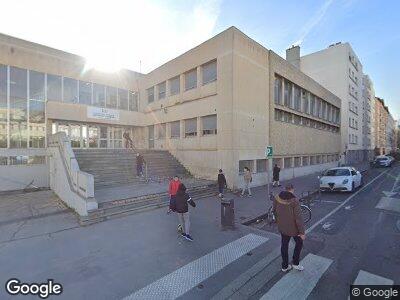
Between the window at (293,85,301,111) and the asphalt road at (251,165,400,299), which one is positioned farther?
the window at (293,85,301,111)

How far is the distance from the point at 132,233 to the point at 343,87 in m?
43.4

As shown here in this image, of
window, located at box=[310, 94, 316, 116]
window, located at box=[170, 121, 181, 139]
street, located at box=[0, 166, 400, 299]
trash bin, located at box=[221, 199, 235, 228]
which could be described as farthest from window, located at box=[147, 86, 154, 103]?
window, located at box=[310, 94, 316, 116]

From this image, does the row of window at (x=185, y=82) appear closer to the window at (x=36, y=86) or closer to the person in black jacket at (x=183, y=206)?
the window at (x=36, y=86)

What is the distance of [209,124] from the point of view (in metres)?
17.0

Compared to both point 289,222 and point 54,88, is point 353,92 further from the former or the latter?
point 289,222

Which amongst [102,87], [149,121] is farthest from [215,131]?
[102,87]

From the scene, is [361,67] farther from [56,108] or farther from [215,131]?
[56,108]

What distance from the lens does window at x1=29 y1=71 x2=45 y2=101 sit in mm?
17719

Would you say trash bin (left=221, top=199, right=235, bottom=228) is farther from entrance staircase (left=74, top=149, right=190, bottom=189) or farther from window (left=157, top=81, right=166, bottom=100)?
window (left=157, top=81, right=166, bottom=100)

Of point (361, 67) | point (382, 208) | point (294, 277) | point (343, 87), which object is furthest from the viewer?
point (361, 67)

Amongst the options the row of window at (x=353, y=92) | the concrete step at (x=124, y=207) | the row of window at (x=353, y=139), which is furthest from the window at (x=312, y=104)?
the concrete step at (x=124, y=207)

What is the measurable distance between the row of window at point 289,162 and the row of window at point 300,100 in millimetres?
4730

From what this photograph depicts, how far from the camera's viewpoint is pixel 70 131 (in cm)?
2022

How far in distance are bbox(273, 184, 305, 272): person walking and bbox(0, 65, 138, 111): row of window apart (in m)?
19.2
